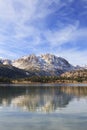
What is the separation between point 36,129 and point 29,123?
14.0 feet

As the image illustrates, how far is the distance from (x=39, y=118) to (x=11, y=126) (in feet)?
24.7

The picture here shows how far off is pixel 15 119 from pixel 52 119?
17.2ft

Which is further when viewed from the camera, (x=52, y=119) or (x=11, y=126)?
(x=52, y=119)

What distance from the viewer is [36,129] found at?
31891 millimetres

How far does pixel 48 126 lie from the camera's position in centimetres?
3372

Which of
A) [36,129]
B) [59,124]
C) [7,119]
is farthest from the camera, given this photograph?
[7,119]

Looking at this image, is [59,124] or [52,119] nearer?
[59,124]

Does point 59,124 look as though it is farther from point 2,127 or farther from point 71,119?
point 2,127

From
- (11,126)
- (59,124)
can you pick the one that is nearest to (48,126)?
(59,124)

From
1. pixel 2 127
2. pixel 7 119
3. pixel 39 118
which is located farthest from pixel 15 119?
pixel 2 127

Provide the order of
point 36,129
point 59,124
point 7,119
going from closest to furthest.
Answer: point 36,129 → point 59,124 → point 7,119

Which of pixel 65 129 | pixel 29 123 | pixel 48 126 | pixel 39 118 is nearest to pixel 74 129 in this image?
pixel 65 129

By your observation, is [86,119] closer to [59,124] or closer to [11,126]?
[59,124]

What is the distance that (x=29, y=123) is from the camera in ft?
118
